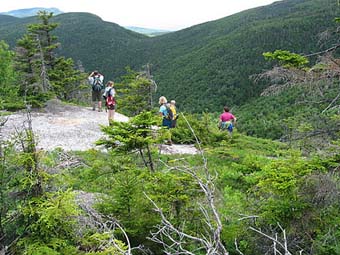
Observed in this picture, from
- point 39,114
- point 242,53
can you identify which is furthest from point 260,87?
point 39,114

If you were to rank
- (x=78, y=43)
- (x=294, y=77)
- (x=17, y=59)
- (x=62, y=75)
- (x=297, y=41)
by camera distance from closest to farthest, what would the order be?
(x=294, y=77) < (x=17, y=59) < (x=62, y=75) < (x=297, y=41) < (x=78, y=43)

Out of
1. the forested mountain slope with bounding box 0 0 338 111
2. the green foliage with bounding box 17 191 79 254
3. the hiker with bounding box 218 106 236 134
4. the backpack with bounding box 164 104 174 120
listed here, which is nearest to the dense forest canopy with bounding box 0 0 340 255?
the green foliage with bounding box 17 191 79 254

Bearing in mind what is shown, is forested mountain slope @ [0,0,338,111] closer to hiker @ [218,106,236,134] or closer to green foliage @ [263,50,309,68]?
hiker @ [218,106,236,134]

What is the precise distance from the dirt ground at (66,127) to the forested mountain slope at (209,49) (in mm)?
36745

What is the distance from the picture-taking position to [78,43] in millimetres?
132750

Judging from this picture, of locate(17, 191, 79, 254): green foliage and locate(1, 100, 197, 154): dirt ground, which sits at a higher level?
locate(17, 191, 79, 254): green foliage

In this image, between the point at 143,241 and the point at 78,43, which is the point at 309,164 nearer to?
the point at 143,241

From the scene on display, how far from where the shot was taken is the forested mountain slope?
72.8 metres

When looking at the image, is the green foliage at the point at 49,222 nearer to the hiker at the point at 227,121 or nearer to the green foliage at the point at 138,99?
the hiker at the point at 227,121

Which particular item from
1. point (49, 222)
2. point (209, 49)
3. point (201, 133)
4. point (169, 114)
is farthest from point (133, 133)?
point (209, 49)

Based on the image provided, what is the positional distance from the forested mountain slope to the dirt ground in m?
36.7

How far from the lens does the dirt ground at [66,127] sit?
13.1m

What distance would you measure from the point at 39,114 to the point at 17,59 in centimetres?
758

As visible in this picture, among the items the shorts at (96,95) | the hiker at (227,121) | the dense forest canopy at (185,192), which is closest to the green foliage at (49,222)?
the dense forest canopy at (185,192)
